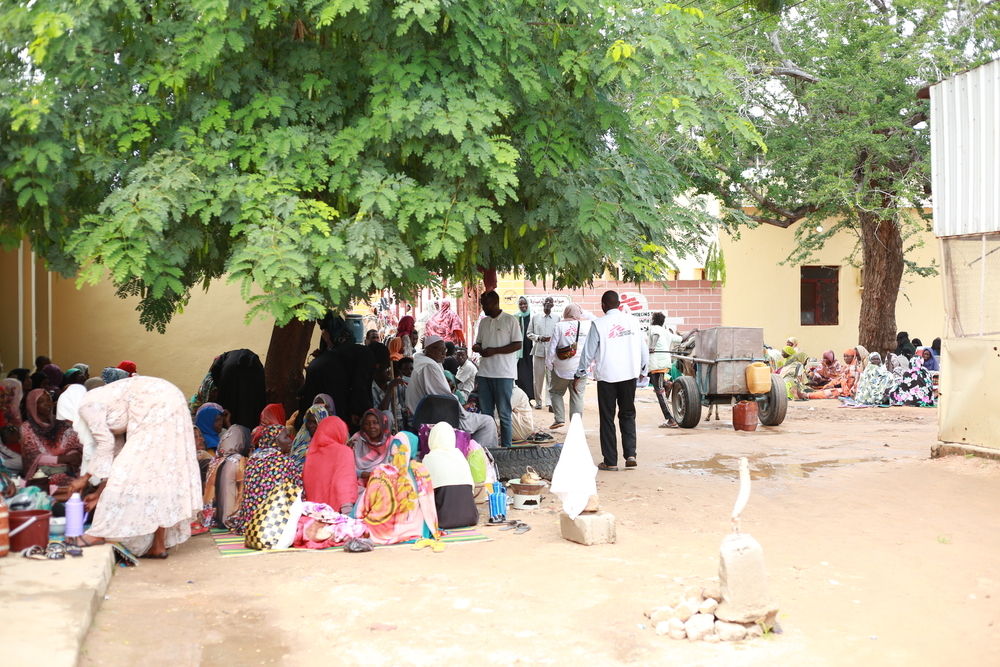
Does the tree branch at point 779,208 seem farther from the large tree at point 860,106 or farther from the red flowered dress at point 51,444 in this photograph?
the red flowered dress at point 51,444

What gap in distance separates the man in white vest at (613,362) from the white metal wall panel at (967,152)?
11.4 ft

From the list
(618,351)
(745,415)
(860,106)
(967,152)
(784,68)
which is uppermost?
(784,68)

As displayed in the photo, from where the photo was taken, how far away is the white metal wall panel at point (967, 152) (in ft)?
33.1

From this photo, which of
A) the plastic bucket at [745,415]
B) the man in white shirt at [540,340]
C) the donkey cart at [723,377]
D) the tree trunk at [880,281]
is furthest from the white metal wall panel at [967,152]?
the tree trunk at [880,281]

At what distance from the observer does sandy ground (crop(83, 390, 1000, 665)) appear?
5152 millimetres

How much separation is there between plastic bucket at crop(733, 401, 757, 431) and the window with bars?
42.4ft

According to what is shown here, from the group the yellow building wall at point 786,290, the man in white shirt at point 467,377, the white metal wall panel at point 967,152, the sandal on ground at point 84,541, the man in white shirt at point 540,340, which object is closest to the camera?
the sandal on ground at point 84,541

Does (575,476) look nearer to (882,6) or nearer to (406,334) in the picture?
(406,334)

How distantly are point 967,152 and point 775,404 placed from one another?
16.3 ft

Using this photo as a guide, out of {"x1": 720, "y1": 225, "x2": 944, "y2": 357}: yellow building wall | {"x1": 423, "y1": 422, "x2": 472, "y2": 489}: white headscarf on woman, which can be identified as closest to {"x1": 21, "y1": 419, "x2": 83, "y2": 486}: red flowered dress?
{"x1": 423, "y1": 422, "x2": 472, "y2": 489}: white headscarf on woman

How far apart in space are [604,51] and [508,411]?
433cm

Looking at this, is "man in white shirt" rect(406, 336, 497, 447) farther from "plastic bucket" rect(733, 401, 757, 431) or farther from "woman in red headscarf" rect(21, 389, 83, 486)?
"plastic bucket" rect(733, 401, 757, 431)

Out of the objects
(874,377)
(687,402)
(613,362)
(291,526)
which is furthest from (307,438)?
(874,377)

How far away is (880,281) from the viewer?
1920 cm
